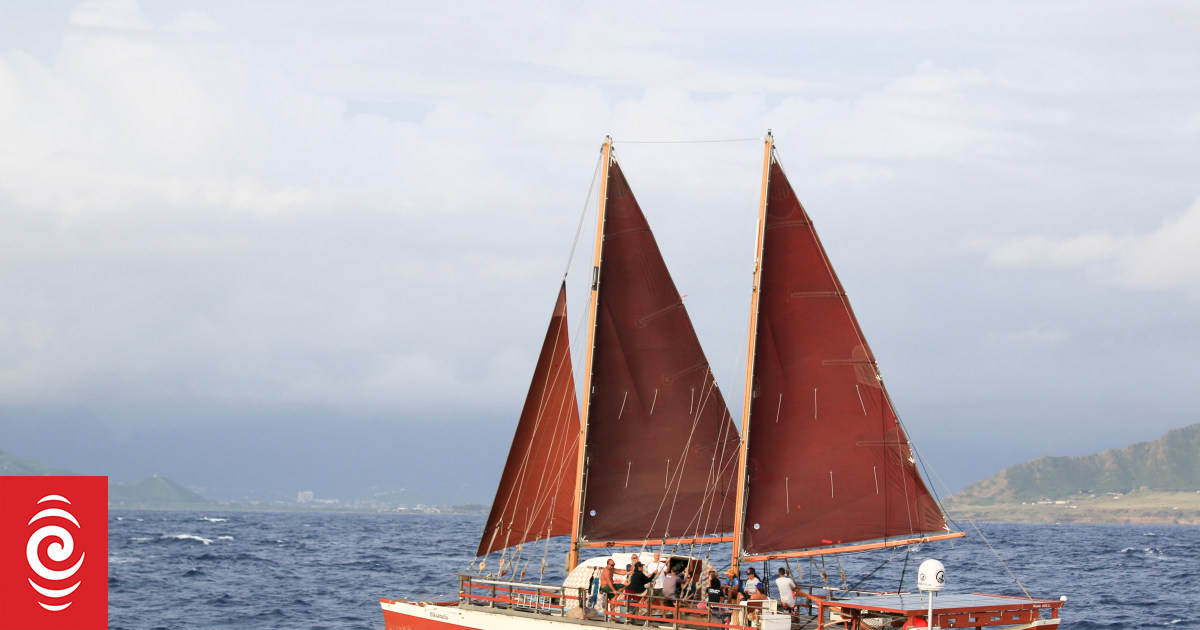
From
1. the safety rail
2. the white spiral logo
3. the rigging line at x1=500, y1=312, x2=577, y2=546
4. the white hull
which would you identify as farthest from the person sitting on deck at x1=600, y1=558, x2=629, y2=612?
the white spiral logo

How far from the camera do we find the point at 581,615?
30578mm

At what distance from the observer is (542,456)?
3578 centimetres

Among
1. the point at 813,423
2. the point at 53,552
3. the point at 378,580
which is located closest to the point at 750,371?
the point at 813,423

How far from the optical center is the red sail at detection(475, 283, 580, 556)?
35.6 meters

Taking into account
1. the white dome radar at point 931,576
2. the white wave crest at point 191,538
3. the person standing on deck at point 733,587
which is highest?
the white dome radar at point 931,576

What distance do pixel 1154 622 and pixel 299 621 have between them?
113 feet

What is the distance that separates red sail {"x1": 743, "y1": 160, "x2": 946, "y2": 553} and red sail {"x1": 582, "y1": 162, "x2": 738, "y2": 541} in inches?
82.7

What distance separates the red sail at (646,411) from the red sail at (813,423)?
2.10m

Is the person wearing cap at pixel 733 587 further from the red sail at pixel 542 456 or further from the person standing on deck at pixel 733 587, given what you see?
the red sail at pixel 542 456

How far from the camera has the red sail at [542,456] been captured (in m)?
35.6

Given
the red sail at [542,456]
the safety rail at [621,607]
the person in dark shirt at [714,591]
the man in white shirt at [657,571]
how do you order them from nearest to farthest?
the safety rail at [621,607]
the person in dark shirt at [714,591]
the man in white shirt at [657,571]
the red sail at [542,456]

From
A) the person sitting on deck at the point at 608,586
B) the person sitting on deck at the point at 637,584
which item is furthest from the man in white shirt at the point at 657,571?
the person sitting on deck at the point at 608,586

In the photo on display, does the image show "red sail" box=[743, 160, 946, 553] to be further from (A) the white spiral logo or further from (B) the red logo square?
(A) the white spiral logo

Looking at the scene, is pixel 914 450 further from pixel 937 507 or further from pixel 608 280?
pixel 608 280
